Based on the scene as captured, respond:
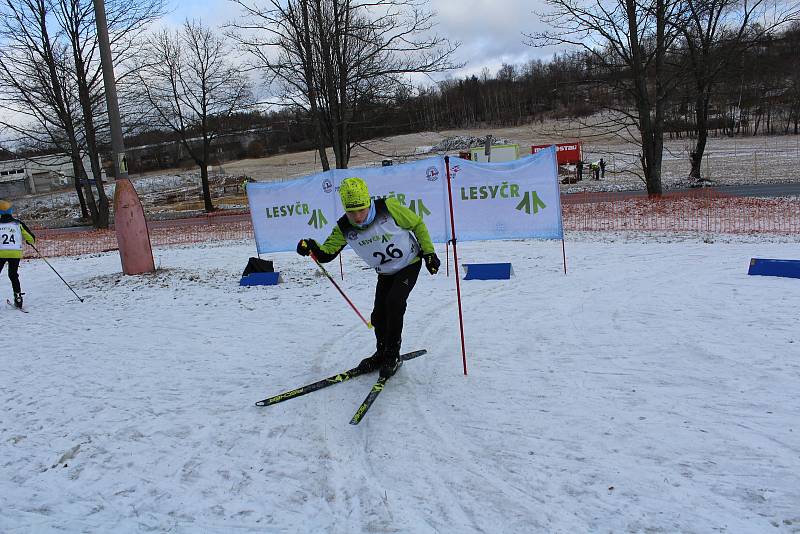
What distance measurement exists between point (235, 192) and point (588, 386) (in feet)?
166

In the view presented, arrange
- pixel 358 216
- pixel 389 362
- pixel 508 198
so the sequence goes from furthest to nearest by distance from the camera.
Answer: pixel 508 198
pixel 389 362
pixel 358 216

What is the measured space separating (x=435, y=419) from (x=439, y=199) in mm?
7055

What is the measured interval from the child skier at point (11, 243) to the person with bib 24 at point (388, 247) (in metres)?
Result: 7.75

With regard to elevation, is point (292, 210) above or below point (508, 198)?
above

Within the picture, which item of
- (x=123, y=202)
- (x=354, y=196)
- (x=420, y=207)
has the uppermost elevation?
(x=123, y=202)

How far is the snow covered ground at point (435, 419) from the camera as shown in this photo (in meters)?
3.20

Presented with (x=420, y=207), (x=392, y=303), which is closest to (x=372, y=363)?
(x=392, y=303)

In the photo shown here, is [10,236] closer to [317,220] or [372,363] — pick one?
[317,220]

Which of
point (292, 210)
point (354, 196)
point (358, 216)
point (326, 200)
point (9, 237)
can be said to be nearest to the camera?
point (354, 196)

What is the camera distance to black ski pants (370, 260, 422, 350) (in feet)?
16.6

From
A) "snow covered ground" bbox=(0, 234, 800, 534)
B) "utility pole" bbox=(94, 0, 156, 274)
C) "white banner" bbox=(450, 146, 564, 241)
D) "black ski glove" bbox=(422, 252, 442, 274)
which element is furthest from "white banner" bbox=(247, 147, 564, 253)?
"black ski glove" bbox=(422, 252, 442, 274)

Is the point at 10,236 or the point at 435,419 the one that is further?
the point at 10,236

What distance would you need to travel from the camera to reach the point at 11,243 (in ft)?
31.1

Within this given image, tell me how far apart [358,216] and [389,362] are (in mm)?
1491
